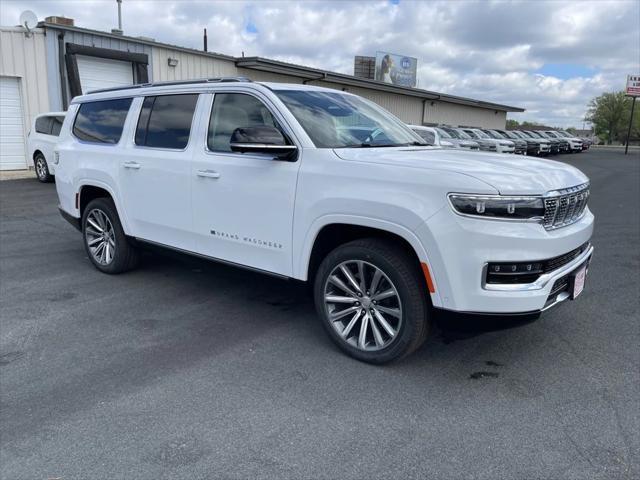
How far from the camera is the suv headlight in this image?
10.4ft

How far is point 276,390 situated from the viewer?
11.4ft

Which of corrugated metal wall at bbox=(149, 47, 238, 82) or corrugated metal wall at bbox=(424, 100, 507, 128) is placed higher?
corrugated metal wall at bbox=(149, 47, 238, 82)

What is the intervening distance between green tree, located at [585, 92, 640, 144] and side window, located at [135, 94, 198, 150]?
108028 mm

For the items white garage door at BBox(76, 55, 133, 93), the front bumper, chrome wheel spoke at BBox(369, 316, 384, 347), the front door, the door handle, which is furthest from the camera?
white garage door at BBox(76, 55, 133, 93)

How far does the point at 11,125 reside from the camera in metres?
16.2

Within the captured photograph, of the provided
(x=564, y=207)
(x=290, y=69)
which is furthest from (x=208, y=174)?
(x=290, y=69)

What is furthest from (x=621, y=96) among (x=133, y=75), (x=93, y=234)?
(x=93, y=234)

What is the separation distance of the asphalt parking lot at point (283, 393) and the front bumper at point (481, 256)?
0.72ft

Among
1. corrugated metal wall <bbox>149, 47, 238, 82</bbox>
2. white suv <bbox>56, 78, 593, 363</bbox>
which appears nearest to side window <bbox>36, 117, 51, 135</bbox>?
corrugated metal wall <bbox>149, 47, 238, 82</bbox>

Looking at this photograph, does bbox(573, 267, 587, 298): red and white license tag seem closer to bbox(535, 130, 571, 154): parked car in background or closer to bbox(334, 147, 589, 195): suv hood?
bbox(334, 147, 589, 195): suv hood

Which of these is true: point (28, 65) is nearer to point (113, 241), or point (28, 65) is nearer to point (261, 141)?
point (113, 241)

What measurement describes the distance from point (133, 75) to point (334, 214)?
679 inches

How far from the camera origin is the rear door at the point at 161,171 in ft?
15.6

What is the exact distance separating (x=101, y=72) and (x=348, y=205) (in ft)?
55.3
